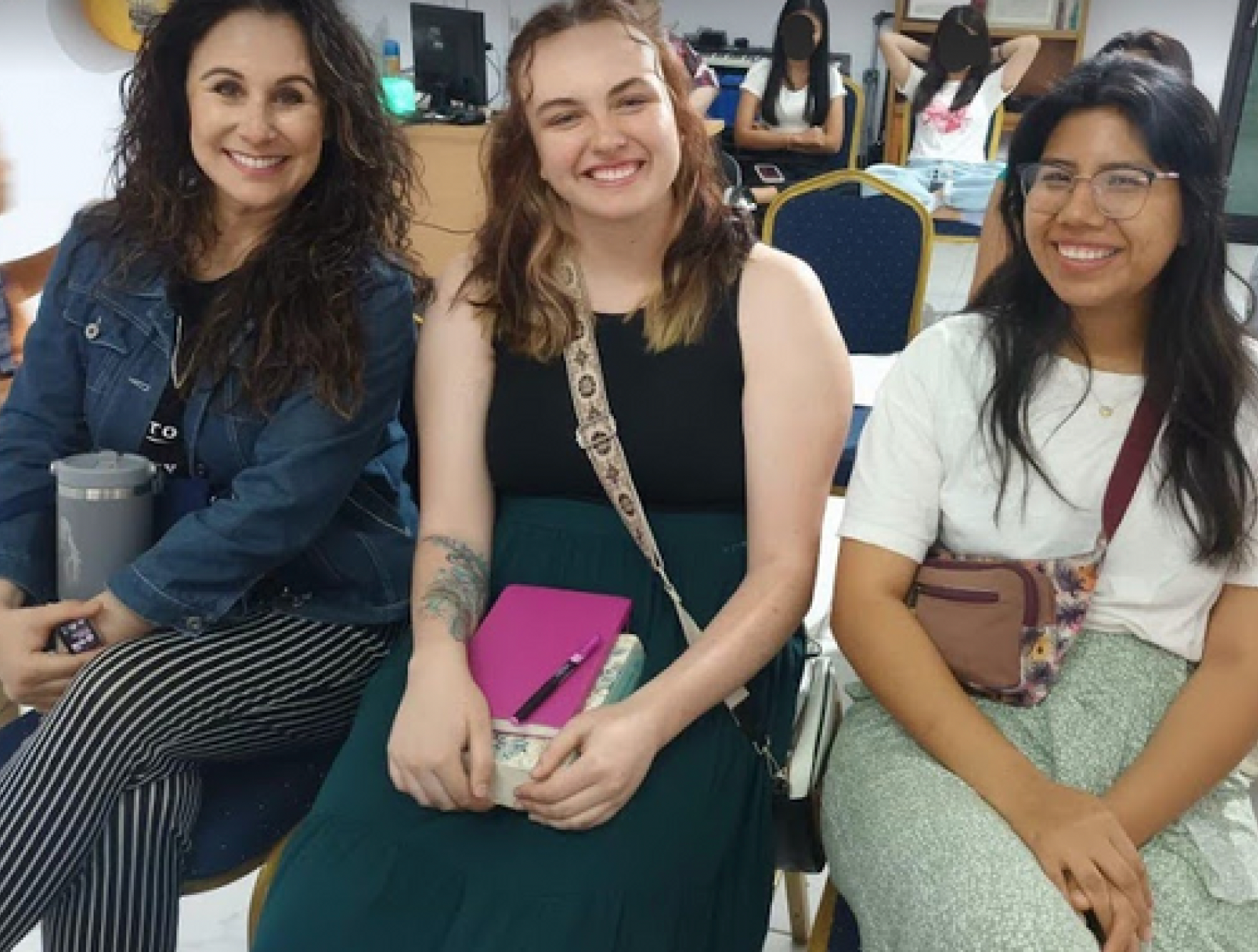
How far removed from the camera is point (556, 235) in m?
1.48

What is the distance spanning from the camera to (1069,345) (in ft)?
4.25

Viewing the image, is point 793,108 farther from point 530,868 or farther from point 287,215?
point 530,868

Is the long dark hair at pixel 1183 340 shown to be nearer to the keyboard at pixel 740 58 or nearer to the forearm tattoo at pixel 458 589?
the forearm tattoo at pixel 458 589

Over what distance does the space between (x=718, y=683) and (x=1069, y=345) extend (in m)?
0.52

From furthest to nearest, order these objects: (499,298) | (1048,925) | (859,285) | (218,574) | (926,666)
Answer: (859,285) < (499,298) < (218,574) < (926,666) < (1048,925)

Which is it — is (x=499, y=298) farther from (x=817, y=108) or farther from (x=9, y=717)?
(x=817, y=108)

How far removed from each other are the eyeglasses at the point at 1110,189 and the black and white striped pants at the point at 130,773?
961mm

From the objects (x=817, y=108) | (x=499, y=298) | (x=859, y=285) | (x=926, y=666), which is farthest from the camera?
(x=817, y=108)

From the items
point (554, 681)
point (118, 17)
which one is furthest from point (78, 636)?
point (118, 17)

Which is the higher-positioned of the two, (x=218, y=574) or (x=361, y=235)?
(x=361, y=235)

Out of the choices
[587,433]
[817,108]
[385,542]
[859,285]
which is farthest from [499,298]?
[817,108]

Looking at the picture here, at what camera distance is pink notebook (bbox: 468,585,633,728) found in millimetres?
1221

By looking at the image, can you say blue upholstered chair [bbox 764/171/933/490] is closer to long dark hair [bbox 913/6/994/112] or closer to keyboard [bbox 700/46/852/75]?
long dark hair [bbox 913/6/994/112]

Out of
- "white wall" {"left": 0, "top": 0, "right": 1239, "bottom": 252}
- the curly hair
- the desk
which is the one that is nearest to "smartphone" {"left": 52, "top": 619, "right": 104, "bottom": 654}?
the curly hair
